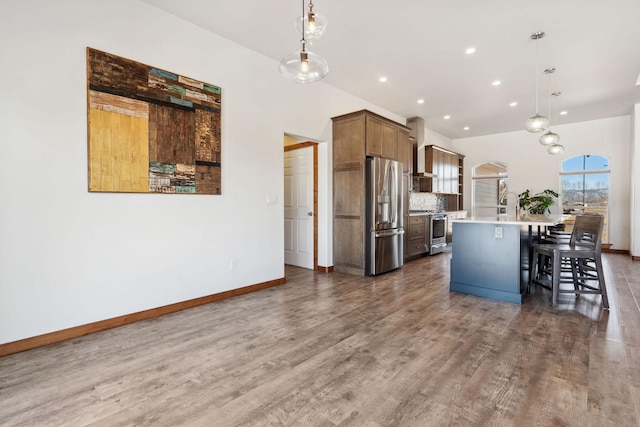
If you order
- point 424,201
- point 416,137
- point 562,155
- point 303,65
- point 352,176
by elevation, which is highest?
point 416,137

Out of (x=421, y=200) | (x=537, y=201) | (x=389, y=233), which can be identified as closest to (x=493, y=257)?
(x=389, y=233)

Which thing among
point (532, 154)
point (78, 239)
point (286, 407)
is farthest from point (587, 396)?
point (532, 154)

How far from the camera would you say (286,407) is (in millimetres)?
1686

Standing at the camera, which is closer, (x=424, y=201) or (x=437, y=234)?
(x=437, y=234)

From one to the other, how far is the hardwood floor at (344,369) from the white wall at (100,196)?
1.19ft

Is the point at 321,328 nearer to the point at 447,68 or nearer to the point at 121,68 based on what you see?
the point at 121,68

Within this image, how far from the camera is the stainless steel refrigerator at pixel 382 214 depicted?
479cm

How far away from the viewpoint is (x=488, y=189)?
29.0 feet

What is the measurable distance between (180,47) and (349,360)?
3.42 m

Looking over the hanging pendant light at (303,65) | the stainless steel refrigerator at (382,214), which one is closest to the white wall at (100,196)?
Answer: the stainless steel refrigerator at (382,214)

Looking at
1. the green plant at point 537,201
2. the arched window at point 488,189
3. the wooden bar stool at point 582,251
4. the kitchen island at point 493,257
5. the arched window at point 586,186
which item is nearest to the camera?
the wooden bar stool at point 582,251

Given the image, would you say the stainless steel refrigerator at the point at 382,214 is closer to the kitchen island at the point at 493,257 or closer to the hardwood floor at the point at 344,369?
the kitchen island at the point at 493,257

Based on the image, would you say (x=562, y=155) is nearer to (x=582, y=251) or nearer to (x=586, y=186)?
(x=586, y=186)

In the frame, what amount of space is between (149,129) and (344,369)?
9.09 feet
